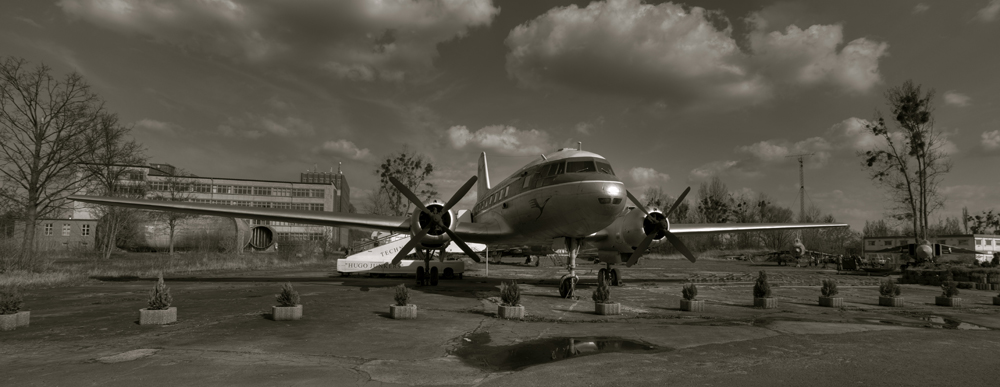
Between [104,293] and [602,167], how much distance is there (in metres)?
18.2

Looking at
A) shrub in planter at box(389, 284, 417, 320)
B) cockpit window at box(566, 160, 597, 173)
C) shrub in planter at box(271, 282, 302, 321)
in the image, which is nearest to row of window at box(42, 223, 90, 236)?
shrub in planter at box(271, 282, 302, 321)

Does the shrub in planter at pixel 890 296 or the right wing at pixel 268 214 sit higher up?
the right wing at pixel 268 214

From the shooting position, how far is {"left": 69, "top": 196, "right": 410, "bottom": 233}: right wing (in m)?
16.8

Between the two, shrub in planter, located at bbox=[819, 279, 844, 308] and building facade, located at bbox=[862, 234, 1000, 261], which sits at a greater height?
building facade, located at bbox=[862, 234, 1000, 261]

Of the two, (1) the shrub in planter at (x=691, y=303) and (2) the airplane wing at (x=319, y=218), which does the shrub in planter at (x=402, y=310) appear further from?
(1) the shrub in planter at (x=691, y=303)

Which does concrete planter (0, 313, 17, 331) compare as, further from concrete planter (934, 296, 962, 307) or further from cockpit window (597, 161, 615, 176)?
concrete planter (934, 296, 962, 307)

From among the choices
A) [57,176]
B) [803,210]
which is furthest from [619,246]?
[803,210]

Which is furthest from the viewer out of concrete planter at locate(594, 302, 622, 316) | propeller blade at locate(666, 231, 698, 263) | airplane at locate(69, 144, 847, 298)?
propeller blade at locate(666, 231, 698, 263)

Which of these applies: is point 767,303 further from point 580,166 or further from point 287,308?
point 287,308

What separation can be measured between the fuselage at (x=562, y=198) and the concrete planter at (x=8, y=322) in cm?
1297

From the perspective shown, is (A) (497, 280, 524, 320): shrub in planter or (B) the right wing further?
(B) the right wing

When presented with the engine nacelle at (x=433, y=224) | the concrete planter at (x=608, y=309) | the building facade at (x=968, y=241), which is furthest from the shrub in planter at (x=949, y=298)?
the building facade at (x=968, y=241)

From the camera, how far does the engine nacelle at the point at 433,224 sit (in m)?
16.9

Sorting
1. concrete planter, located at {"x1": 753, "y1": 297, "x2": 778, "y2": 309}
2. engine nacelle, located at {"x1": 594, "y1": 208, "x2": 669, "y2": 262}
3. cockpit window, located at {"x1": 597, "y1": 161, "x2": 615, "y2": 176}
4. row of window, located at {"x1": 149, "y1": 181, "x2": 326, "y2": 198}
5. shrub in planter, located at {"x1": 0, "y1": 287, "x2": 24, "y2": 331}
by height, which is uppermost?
row of window, located at {"x1": 149, "y1": 181, "x2": 326, "y2": 198}
